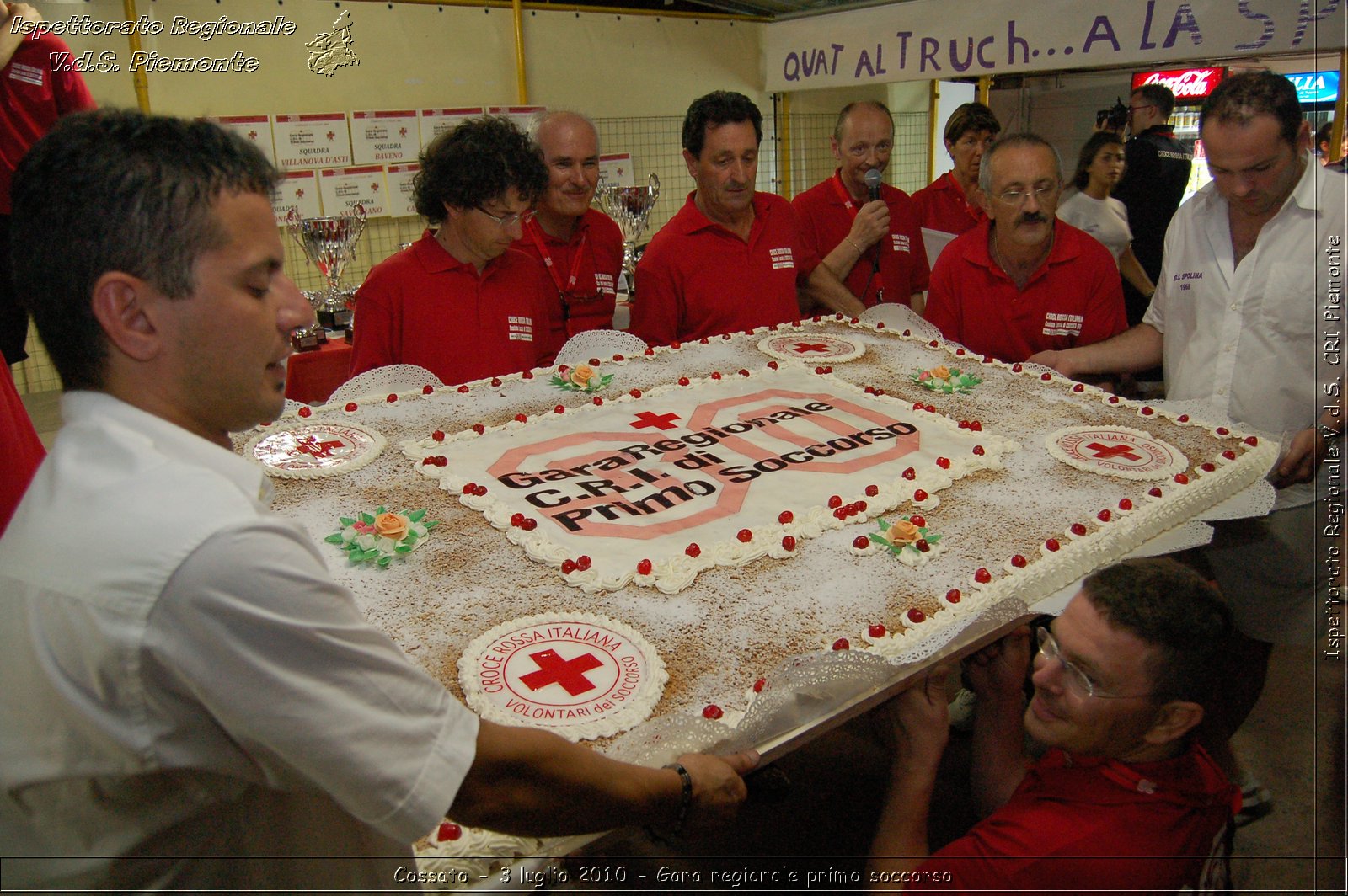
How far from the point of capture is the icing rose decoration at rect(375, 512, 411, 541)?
1.68m

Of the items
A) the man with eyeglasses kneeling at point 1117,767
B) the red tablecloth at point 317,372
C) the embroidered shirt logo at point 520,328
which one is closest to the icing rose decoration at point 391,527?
the man with eyeglasses kneeling at point 1117,767

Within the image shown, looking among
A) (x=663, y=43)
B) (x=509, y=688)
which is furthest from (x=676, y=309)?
(x=663, y=43)

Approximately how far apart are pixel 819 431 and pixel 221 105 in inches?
138

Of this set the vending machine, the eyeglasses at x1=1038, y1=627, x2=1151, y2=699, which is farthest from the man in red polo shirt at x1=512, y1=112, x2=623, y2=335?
the vending machine

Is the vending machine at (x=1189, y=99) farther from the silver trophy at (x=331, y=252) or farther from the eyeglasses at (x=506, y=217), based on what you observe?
the silver trophy at (x=331, y=252)

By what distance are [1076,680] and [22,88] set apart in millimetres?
3531

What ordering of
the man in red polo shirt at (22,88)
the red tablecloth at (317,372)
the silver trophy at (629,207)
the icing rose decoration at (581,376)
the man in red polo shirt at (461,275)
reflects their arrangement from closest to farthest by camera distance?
the icing rose decoration at (581,376)
the man in red polo shirt at (461,275)
the man in red polo shirt at (22,88)
the red tablecloth at (317,372)
the silver trophy at (629,207)

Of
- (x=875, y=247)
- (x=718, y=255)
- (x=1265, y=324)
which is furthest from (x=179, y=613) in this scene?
(x=875, y=247)

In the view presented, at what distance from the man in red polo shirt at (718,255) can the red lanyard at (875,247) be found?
56cm

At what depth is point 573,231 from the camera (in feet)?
11.2

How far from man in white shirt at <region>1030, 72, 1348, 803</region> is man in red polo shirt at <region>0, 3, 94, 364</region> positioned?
139 inches

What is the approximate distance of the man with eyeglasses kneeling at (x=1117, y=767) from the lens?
49.8 inches

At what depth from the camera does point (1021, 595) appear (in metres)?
1.59

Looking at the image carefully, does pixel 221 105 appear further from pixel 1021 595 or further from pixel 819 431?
pixel 1021 595
